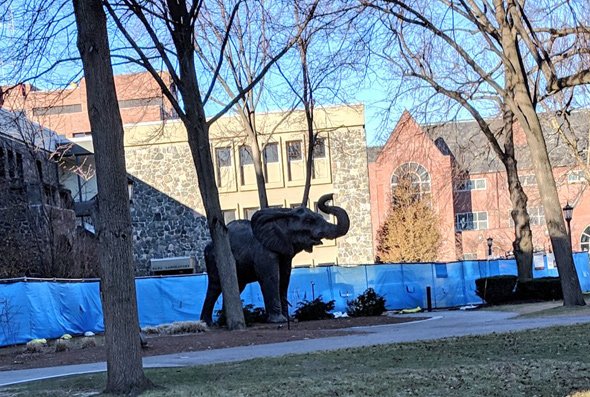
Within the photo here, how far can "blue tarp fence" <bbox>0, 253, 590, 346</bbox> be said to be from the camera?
66.0 feet

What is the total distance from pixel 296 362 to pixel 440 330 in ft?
19.4

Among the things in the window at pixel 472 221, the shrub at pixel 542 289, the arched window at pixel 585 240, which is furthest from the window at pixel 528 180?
the shrub at pixel 542 289

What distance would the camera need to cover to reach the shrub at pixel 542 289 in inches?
1056

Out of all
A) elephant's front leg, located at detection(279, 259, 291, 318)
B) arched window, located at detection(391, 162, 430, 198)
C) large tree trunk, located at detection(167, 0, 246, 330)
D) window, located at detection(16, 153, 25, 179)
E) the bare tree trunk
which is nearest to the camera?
large tree trunk, located at detection(167, 0, 246, 330)

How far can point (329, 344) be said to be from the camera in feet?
43.9

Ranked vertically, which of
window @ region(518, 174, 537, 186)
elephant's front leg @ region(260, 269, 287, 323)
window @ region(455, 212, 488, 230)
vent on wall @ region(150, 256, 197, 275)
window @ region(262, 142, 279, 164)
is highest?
window @ region(262, 142, 279, 164)

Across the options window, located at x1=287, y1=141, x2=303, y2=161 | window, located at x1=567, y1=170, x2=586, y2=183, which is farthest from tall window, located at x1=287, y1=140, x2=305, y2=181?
window, located at x1=567, y1=170, x2=586, y2=183

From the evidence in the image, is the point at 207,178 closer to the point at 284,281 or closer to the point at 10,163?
the point at 284,281

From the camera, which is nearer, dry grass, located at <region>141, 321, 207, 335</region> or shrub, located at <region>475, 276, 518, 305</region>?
dry grass, located at <region>141, 321, 207, 335</region>

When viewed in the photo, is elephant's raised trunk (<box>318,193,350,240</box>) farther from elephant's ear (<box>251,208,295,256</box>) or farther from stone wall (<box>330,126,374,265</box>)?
stone wall (<box>330,126,374,265</box>)

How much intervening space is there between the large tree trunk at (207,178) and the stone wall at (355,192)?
83.9 feet

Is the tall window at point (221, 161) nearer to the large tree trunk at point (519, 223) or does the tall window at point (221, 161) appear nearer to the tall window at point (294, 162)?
the tall window at point (294, 162)

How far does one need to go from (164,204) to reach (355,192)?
1114cm

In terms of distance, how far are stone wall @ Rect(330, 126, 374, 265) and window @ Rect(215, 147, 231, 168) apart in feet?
19.6
